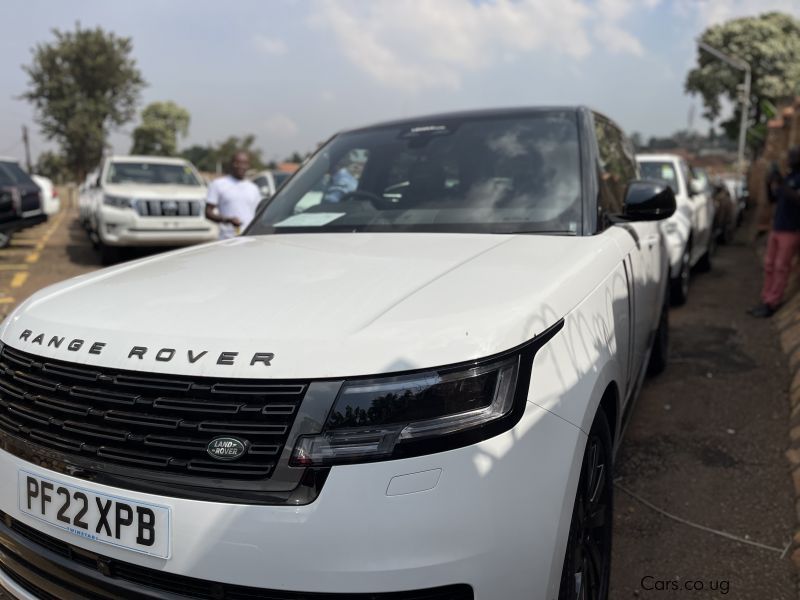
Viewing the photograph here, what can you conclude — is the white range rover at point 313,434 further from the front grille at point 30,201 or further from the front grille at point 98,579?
the front grille at point 30,201

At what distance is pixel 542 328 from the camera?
1695mm

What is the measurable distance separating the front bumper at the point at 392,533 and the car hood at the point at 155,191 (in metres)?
9.50

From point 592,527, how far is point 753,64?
4098 cm

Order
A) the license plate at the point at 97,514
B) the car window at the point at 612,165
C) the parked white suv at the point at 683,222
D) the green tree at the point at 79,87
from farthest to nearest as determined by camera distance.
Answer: the green tree at the point at 79,87, the parked white suv at the point at 683,222, the car window at the point at 612,165, the license plate at the point at 97,514

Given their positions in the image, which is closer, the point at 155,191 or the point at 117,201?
the point at 117,201

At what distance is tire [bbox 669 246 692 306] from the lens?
277 inches

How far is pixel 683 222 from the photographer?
7.02 m

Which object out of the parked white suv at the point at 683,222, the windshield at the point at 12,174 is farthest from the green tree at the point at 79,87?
the parked white suv at the point at 683,222

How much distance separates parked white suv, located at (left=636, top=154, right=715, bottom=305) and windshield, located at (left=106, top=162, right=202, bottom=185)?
7599mm

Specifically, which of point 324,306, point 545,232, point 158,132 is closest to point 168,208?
point 545,232

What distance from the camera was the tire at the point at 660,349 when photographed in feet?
15.4

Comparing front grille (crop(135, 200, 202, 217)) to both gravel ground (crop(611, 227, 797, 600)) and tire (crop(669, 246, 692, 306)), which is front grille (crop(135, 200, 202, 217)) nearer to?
tire (crop(669, 246, 692, 306))

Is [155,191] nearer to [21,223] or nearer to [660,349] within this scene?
[21,223]

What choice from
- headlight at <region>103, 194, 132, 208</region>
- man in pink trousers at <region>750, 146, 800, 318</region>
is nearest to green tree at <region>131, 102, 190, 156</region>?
headlight at <region>103, 194, 132, 208</region>
